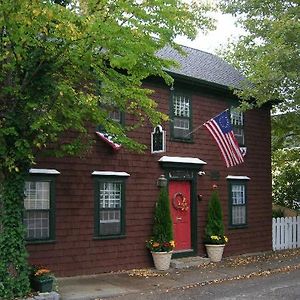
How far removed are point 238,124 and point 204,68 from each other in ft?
7.38

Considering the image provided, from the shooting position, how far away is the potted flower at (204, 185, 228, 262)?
1524 centimetres

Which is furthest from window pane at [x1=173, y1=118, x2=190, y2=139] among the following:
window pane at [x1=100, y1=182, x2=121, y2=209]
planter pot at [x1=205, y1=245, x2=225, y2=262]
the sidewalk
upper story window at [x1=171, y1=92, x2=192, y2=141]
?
the sidewalk

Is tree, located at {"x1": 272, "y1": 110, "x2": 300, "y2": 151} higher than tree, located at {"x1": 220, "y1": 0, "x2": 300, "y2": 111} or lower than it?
lower

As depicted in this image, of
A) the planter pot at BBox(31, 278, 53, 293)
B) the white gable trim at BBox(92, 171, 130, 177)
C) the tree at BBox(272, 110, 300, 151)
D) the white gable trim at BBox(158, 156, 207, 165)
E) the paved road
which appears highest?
the tree at BBox(272, 110, 300, 151)

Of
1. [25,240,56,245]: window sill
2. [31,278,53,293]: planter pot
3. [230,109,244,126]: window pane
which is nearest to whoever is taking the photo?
[31,278,53,293]: planter pot

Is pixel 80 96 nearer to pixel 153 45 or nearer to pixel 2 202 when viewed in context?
pixel 153 45

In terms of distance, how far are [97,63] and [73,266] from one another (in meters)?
5.31

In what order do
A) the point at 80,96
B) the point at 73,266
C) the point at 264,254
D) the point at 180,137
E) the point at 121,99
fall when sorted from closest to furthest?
the point at 80,96
the point at 121,99
the point at 73,266
the point at 180,137
the point at 264,254

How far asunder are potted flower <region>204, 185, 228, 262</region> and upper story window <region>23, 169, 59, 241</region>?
531cm

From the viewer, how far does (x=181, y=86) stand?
600 inches

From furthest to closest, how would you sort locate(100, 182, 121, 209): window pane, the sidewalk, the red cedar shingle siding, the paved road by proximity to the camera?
locate(100, 182, 121, 209): window pane < the red cedar shingle siding < the sidewalk < the paved road

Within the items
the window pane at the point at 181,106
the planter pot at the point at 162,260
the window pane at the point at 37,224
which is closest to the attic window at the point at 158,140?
the window pane at the point at 181,106

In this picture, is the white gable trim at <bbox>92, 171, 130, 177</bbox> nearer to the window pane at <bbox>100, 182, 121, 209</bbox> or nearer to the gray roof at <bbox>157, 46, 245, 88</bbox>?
the window pane at <bbox>100, 182, 121, 209</bbox>

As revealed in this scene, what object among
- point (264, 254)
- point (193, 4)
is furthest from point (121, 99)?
point (264, 254)
